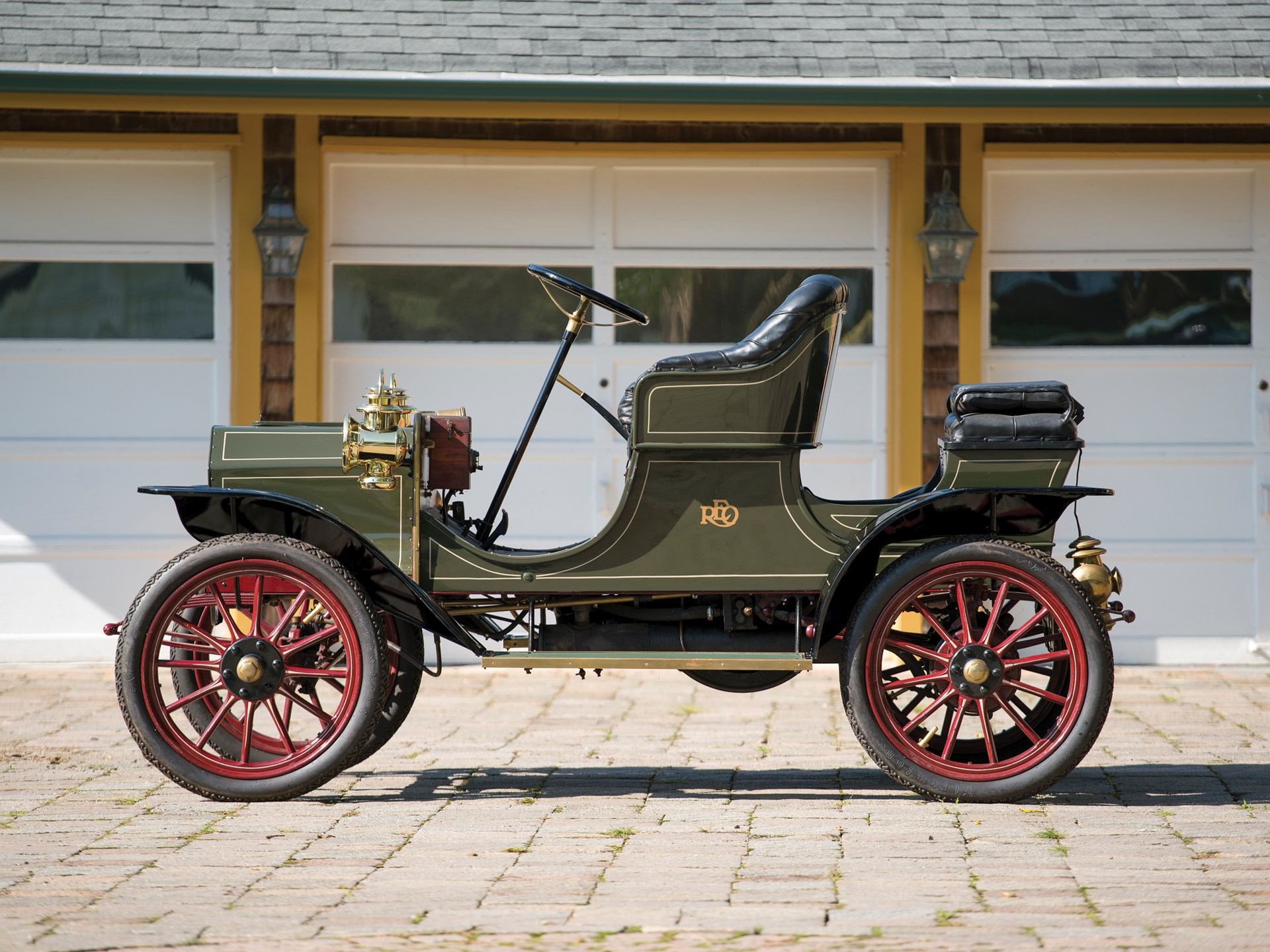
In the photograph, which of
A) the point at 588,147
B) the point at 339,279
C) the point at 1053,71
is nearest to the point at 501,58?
the point at 588,147

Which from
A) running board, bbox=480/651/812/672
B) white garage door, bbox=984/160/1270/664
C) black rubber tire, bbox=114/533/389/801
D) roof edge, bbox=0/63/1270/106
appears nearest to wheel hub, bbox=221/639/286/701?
black rubber tire, bbox=114/533/389/801

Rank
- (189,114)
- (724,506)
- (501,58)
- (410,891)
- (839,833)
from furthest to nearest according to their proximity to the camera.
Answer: (189,114)
(501,58)
(724,506)
(839,833)
(410,891)

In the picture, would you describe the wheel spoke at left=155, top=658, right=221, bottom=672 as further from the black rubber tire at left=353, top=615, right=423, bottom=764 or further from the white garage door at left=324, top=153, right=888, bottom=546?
the white garage door at left=324, top=153, right=888, bottom=546

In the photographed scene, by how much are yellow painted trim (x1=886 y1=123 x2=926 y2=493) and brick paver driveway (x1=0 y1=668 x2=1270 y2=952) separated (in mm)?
2038

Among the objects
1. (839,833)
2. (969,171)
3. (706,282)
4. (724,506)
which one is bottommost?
(839,833)

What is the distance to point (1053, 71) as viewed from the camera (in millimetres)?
6645

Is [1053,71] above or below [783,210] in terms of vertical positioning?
above

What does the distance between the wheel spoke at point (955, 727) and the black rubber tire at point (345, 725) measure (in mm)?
1576

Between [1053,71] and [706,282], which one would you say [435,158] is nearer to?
[706,282]

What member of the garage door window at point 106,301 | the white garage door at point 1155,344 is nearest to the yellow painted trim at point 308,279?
the garage door window at point 106,301

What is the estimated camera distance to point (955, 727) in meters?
3.93

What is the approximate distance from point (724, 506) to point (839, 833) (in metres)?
0.95

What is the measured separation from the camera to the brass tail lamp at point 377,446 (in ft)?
12.9

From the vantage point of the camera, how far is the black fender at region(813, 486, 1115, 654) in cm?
393
